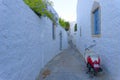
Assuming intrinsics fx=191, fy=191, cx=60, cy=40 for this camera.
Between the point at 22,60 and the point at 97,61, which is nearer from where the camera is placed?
the point at 22,60

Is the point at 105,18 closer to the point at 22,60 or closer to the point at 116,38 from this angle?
the point at 116,38

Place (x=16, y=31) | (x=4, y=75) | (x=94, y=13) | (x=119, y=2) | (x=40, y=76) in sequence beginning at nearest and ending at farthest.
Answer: (x=4, y=75)
(x=16, y=31)
(x=119, y=2)
(x=40, y=76)
(x=94, y=13)

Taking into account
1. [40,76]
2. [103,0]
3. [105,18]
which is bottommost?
[40,76]

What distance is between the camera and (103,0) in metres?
7.16

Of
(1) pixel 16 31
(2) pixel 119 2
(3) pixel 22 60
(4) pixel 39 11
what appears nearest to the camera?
(1) pixel 16 31

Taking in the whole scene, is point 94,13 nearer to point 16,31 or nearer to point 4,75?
point 16,31

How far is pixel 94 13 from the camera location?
9.60 meters

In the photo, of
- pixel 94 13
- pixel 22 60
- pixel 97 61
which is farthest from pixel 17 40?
pixel 94 13

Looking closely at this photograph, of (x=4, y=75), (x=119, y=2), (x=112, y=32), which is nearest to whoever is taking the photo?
(x=4, y=75)

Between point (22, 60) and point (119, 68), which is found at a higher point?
point (22, 60)

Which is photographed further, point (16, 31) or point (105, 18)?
point (105, 18)

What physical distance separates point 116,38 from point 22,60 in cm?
A: 287

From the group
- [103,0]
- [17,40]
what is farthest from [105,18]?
[17,40]

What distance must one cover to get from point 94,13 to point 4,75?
23.1 ft
